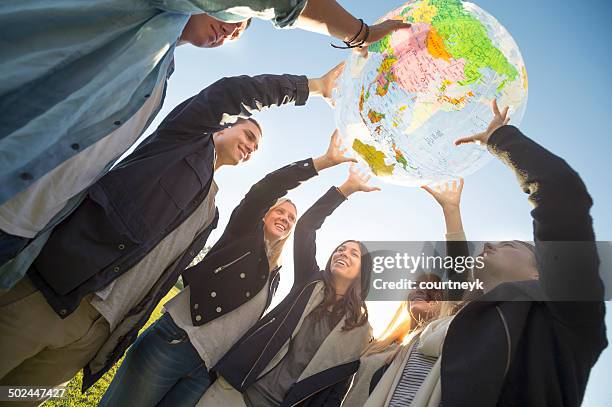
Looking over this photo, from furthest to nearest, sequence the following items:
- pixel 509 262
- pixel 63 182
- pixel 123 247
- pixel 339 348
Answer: pixel 339 348, pixel 509 262, pixel 123 247, pixel 63 182

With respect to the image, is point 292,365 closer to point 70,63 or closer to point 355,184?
point 355,184

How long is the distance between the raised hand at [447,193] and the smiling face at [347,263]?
0.77 m

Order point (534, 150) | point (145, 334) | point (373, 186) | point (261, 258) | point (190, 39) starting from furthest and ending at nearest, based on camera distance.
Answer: point (373, 186)
point (261, 258)
point (145, 334)
point (190, 39)
point (534, 150)

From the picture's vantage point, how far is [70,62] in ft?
4.26

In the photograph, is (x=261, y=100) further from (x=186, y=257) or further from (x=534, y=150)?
(x=534, y=150)

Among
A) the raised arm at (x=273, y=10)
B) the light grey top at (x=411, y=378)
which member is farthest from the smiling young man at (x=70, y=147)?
the light grey top at (x=411, y=378)

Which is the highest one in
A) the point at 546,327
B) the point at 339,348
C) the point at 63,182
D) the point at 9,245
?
the point at 546,327

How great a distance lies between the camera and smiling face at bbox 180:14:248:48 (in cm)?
190

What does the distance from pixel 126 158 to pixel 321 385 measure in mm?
1858

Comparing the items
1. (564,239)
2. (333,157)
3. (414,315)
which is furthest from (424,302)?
(564,239)

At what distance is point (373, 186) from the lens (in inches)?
136

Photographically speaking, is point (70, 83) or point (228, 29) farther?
point (228, 29)

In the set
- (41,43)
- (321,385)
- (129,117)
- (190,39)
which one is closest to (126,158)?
(129,117)

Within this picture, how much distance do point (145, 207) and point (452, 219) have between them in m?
2.20
